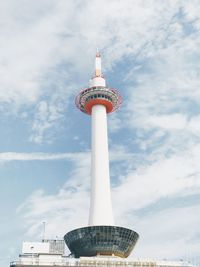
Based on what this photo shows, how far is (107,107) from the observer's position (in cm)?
13175

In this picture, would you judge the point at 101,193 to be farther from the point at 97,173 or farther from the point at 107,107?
the point at 107,107

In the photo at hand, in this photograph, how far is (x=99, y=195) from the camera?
380ft

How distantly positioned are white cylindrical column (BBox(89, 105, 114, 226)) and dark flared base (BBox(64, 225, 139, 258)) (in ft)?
20.0

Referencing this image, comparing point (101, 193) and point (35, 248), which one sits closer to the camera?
point (35, 248)

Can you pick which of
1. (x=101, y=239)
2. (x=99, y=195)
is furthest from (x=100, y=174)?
(x=101, y=239)

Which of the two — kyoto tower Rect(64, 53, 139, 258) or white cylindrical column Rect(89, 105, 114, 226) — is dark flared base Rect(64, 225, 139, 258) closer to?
kyoto tower Rect(64, 53, 139, 258)

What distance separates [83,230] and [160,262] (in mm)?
19547

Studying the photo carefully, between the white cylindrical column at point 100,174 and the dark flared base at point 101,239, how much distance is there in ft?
20.0

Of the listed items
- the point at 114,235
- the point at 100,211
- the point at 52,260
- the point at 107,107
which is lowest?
the point at 52,260

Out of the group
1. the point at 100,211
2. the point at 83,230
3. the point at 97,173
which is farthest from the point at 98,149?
the point at 83,230

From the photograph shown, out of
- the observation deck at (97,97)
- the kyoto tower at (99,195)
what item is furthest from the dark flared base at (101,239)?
the observation deck at (97,97)

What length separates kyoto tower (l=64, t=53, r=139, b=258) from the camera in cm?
10444

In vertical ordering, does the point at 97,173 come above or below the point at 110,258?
above

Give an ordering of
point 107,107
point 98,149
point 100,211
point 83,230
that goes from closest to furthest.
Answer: point 83,230 → point 100,211 → point 98,149 → point 107,107
